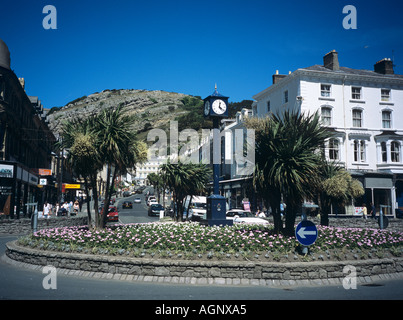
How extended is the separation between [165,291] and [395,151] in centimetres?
3746

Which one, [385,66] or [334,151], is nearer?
[334,151]

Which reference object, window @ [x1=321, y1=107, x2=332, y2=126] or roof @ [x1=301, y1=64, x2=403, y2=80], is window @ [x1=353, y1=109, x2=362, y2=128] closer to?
window @ [x1=321, y1=107, x2=332, y2=126]

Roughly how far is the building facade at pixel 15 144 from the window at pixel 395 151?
33.8m

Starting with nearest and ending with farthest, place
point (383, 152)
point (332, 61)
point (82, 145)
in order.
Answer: point (82, 145) → point (383, 152) → point (332, 61)

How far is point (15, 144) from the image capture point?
3388 cm

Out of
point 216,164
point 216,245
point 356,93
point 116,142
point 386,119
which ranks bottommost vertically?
point 216,245

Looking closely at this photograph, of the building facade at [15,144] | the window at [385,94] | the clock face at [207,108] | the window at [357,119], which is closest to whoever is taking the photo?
the clock face at [207,108]

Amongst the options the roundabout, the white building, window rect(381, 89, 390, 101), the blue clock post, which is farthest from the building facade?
window rect(381, 89, 390, 101)

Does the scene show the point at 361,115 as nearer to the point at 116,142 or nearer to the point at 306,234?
the point at 116,142

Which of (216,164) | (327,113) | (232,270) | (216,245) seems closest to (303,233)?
(232,270)

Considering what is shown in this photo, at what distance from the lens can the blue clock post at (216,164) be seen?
1741cm

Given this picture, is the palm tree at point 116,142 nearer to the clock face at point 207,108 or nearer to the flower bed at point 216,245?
the flower bed at point 216,245

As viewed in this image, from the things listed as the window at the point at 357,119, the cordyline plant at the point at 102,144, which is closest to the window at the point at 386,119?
the window at the point at 357,119
